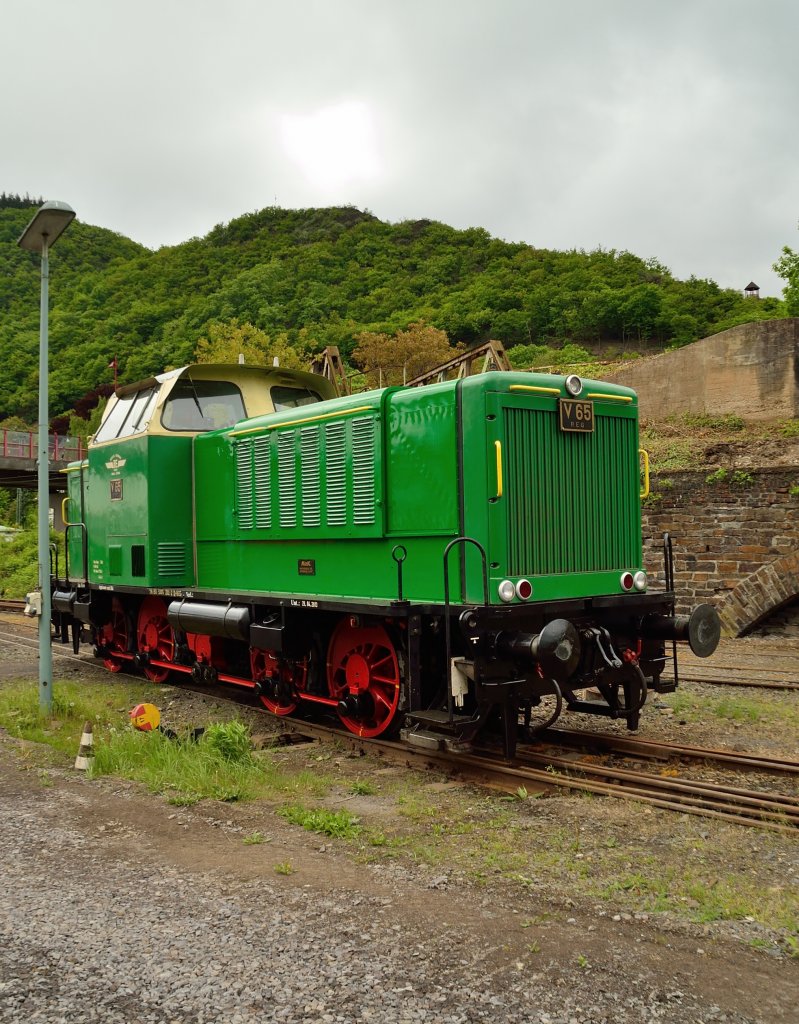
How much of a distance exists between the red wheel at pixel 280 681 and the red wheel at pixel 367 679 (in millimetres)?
774

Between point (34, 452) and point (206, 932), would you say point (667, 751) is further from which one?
point (34, 452)

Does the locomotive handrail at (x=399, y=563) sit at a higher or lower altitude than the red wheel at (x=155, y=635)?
higher

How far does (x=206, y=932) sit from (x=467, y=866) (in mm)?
1527

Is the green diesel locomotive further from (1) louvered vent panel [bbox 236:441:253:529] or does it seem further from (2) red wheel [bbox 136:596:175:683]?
(2) red wheel [bbox 136:596:175:683]

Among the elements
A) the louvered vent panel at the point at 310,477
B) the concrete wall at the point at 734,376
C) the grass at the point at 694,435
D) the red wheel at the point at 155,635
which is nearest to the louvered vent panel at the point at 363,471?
the louvered vent panel at the point at 310,477

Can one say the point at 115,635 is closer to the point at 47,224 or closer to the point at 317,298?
the point at 47,224

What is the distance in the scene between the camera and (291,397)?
1033cm

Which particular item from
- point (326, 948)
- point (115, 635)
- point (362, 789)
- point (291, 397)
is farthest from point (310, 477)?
point (115, 635)

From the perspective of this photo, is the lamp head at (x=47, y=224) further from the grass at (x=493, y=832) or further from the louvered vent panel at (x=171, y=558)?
the grass at (x=493, y=832)

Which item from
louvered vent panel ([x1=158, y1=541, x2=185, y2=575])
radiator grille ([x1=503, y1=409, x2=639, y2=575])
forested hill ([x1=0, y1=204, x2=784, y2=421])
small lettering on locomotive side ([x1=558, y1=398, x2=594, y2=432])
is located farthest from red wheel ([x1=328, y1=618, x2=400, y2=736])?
forested hill ([x1=0, y1=204, x2=784, y2=421])

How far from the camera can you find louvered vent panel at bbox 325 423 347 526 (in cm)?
753

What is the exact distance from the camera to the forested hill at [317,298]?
54.6 m

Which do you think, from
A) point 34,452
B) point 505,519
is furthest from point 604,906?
point 34,452

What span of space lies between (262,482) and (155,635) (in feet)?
10.9
